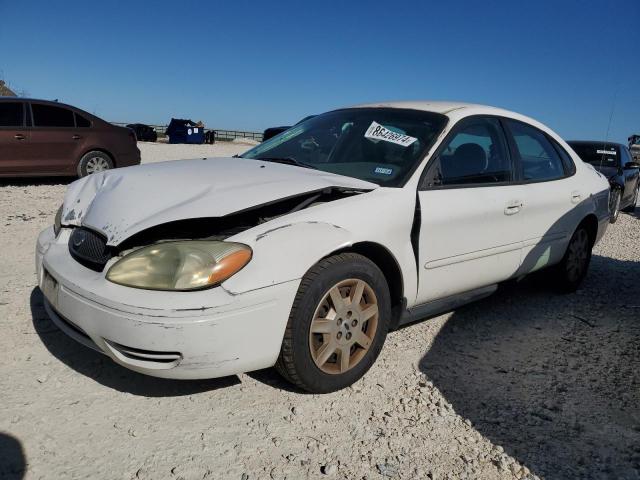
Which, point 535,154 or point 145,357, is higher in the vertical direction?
point 535,154

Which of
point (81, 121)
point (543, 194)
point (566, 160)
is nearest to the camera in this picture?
point (543, 194)

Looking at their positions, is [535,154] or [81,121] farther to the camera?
[81,121]

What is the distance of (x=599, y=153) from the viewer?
9625 millimetres

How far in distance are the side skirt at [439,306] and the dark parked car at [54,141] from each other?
745 cm

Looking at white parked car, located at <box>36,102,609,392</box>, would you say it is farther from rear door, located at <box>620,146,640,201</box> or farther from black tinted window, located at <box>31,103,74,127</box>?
rear door, located at <box>620,146,640,201</box>

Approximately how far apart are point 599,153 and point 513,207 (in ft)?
24.2

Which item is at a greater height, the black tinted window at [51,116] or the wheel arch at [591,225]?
the black tinted window at [51,116]

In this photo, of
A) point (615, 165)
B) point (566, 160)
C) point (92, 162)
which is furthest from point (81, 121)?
point (615, 165)

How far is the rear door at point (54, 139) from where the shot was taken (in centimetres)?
835

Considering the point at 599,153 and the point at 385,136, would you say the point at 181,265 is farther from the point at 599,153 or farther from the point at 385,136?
the point at 599,153

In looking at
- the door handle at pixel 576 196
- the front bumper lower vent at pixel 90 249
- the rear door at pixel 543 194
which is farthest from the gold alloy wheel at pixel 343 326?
the door handle at pixel 576 196

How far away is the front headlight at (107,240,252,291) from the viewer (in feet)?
7.10

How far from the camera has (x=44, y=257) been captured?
2.67m

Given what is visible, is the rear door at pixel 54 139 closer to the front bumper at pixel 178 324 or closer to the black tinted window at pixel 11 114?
the black tinted window at pixel 11 114
